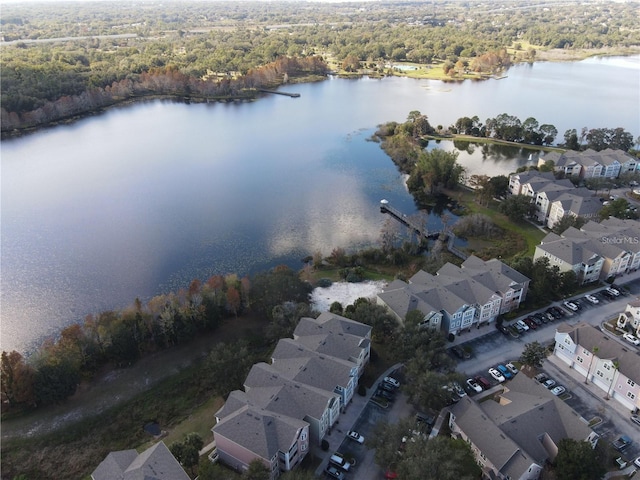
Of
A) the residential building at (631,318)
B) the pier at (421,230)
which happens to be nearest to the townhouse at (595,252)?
the residential building at (631,318)

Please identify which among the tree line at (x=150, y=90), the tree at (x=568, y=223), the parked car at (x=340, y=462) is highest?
the tree line at (x=150, y=90)

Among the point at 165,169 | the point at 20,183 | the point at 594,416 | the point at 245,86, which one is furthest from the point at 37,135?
the point at 594,416

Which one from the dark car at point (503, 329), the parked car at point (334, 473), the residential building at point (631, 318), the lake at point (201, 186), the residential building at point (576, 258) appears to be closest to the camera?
the parked car at point (334, 473)

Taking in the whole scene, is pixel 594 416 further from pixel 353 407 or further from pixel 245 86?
pixel 245 86

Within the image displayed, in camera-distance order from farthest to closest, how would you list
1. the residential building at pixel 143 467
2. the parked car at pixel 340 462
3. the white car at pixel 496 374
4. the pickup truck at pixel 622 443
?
the white car at pixel 496 374 → the pickup truck at pixel 622 443 → the parked car at pixel 340 462 → the residential building at pixel 143 467

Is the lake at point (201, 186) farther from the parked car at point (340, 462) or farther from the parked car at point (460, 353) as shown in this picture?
the parked car at point (340, 462)

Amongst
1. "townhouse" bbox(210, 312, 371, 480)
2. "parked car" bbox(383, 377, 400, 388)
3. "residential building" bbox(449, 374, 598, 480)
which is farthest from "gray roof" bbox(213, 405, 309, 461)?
"residential building" bbox(449, 374, 598, 480)

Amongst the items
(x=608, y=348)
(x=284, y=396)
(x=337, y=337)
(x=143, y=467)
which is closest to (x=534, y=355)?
(x=608, y=348)
